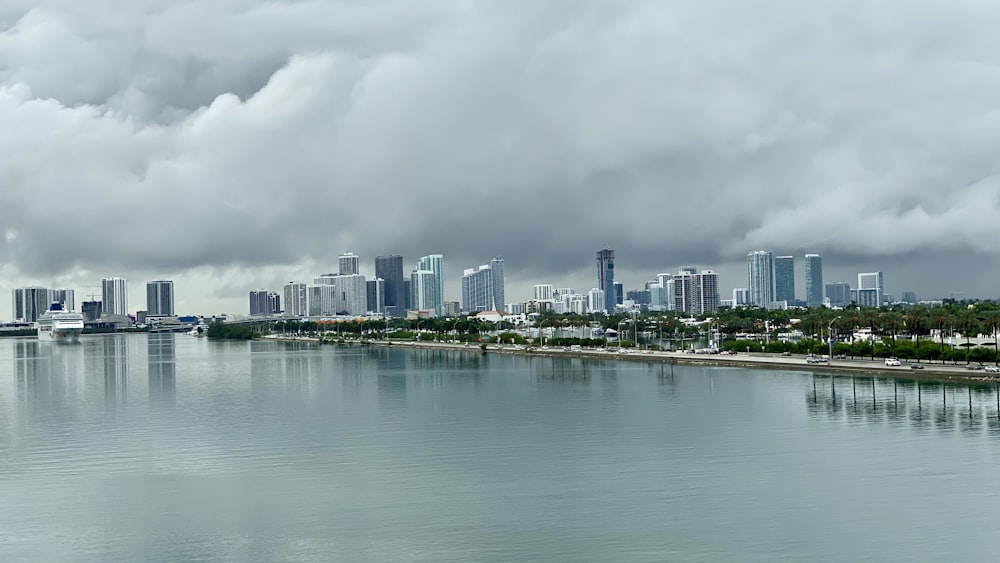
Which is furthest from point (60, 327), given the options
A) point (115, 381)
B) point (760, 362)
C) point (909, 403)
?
point (909, 403)

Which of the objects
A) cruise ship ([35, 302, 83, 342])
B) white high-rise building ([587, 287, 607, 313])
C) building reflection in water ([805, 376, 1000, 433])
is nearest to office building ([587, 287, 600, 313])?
white high-rise building ([587, 287, 607, 313])

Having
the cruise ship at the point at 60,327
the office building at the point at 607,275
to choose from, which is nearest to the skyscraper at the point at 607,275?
the office building at the point at 607,275

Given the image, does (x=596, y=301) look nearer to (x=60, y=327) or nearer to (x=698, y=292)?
(x=698, y=292)

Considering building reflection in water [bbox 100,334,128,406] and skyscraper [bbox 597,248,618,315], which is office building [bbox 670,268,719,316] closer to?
skyscraper [bbox 597,248,618,315]

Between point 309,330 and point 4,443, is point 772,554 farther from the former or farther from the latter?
point 309,330

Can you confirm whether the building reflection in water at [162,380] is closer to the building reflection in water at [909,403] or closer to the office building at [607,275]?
the building reflection in water at [909,403]

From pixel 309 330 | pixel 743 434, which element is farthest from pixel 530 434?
pixel 309 330
